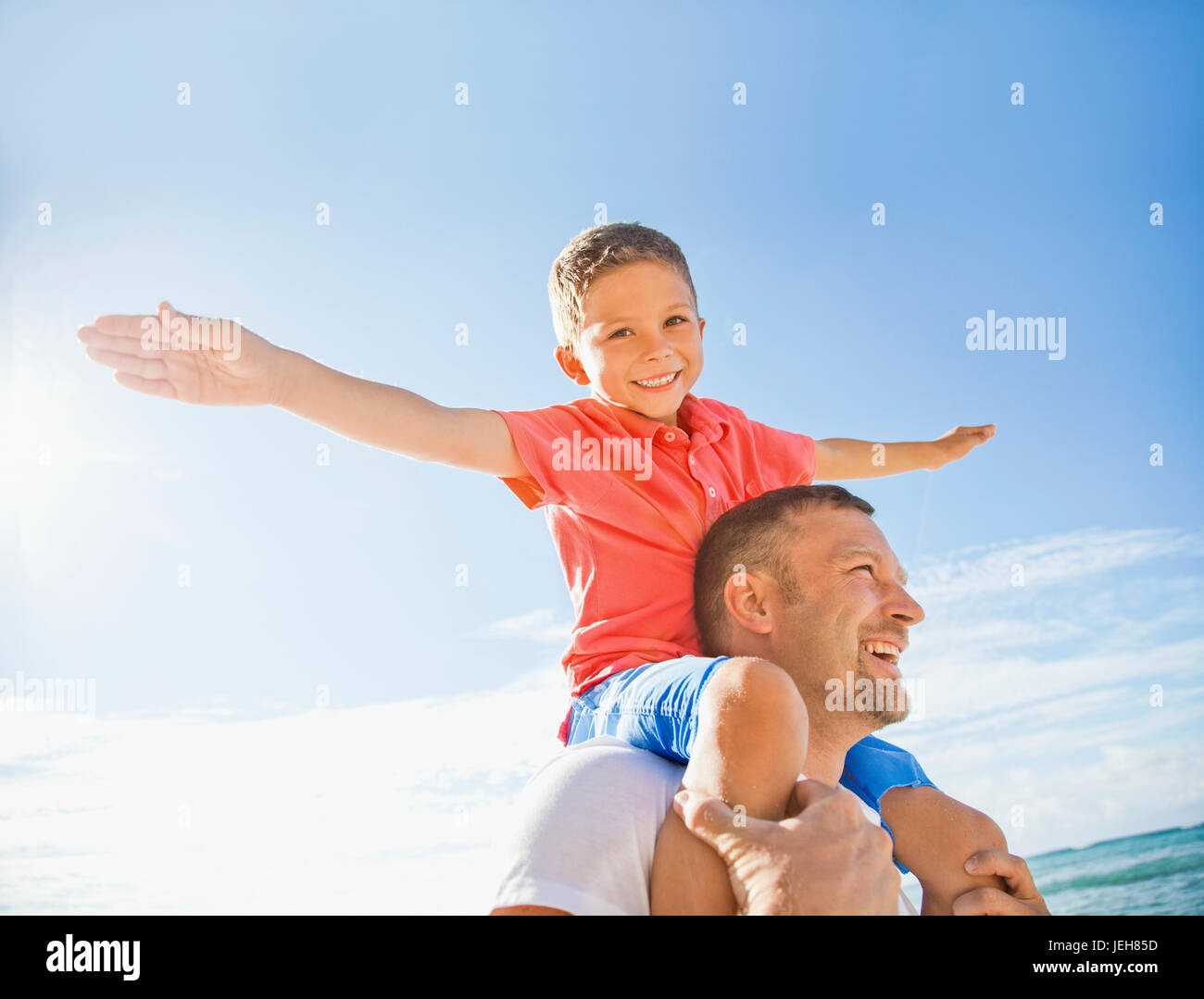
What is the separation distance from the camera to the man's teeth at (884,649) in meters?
1.56

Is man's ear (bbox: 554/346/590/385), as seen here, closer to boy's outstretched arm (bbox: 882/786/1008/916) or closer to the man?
the man

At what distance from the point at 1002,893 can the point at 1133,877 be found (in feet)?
26.4

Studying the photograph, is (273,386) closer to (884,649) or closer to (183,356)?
(183,356)

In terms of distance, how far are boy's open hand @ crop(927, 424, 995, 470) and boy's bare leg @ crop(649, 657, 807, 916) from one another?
4.38 feet

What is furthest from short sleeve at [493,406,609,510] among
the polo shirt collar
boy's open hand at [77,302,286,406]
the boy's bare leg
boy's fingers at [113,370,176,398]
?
the boy's bare leg

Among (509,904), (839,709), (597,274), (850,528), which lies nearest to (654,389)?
(597,274)

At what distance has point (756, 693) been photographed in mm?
1180

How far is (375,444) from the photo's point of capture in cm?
166

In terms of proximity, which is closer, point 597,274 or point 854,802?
point 854,802

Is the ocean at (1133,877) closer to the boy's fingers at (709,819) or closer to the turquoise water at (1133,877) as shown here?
the turquoise water at (1133,877)
